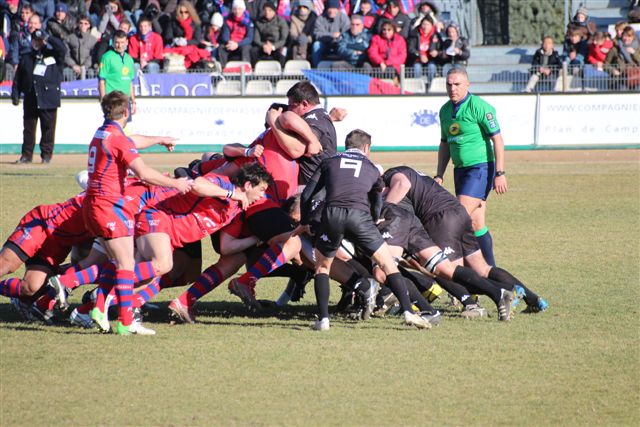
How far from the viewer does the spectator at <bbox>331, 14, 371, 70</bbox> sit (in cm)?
2461

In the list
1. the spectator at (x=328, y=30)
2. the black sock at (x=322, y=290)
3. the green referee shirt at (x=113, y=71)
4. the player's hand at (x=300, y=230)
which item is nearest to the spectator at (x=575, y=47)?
the spectator at (x=328, y=30)

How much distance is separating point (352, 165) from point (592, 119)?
16.4 metres

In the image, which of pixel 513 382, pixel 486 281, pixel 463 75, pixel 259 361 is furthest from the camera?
pixel 463 75

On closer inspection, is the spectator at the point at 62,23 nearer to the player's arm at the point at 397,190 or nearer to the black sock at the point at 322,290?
the player's arm at the point at 397,190

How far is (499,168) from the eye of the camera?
377 inches

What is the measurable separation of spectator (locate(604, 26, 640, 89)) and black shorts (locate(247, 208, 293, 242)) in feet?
54.2

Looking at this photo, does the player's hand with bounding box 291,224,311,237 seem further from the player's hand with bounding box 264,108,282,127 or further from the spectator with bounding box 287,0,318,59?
the spectator with bounding box 287,0,318,59

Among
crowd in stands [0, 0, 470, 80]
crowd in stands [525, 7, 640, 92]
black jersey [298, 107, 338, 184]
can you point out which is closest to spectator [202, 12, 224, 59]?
crowd in stands [0, 0, 470, 80]

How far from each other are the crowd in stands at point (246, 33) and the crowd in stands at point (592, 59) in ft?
7.00

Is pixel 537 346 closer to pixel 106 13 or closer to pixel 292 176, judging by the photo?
pixel 292 176

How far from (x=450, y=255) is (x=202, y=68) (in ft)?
55.0

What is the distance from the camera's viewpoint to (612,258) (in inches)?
448

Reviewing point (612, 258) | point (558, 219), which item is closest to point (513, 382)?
point (612, 258)

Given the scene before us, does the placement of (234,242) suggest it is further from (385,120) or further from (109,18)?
(109,18)
